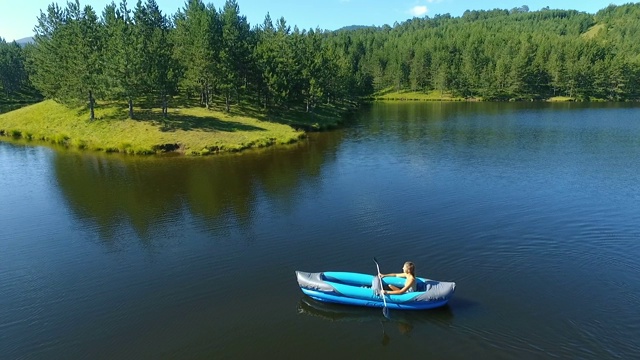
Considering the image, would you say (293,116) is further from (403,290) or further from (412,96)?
(412,96)

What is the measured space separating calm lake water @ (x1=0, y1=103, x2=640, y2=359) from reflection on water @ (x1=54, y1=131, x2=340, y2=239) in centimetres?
25

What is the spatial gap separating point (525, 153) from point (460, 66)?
13182 centimetres

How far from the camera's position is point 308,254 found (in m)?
25.2

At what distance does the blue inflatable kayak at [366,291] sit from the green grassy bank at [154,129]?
3822 cm

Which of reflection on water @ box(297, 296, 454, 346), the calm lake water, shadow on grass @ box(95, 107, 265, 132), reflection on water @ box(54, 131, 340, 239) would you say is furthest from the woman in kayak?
shadow on grass @ box(95, 107, 265, 132)

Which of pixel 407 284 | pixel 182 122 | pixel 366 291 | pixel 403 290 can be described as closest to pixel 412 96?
pixel 182 122

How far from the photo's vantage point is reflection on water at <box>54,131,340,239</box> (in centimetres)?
3234

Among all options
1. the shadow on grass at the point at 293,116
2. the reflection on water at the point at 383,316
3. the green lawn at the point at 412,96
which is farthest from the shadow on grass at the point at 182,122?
the green lawn at the point at 412,96

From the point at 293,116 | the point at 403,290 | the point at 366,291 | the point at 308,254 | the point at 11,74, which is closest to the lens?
the point at 403,290

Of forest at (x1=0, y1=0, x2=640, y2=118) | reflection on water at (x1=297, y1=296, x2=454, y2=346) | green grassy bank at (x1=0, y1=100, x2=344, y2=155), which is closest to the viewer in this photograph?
reflection on water at (x1=297, y1=296, x2=454, y2=346)

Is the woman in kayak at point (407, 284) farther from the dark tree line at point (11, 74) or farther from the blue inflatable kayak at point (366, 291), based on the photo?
the dark tree line at point (11, 74)

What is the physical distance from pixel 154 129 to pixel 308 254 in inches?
A: 1727

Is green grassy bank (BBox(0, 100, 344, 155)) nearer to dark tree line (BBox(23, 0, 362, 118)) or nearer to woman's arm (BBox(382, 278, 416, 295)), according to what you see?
dark tree line (BBox(23, 0, 362, 118))

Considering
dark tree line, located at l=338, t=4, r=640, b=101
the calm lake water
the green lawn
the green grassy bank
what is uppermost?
dark tree line, located at l=338, t=4, r=640, b=101
